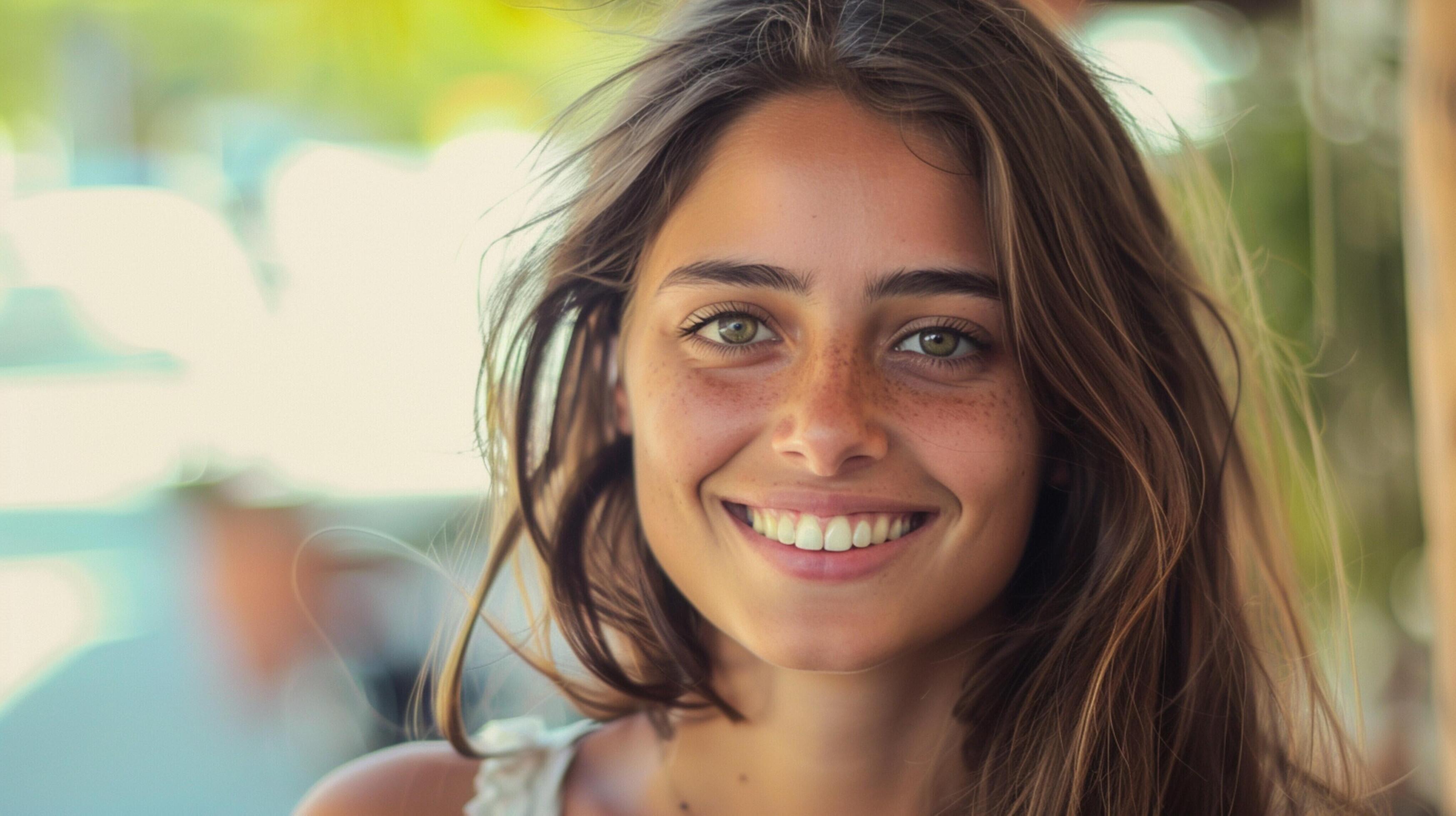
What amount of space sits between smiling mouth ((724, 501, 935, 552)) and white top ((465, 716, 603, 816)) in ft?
1.38

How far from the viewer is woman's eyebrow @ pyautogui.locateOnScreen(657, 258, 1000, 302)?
41.4 inches

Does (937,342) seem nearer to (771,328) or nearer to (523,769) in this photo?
(771,328)

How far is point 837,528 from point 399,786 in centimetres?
58

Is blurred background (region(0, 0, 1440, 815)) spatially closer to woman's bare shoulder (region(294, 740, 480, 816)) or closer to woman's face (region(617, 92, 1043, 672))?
woman's bare shoulder (region(294, 740, 480, 816))

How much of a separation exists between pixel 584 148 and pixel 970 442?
0.52 metres

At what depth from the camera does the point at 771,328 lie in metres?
1.11

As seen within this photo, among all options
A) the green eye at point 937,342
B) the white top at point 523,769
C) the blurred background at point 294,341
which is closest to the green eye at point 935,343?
the green eye at point 937,342

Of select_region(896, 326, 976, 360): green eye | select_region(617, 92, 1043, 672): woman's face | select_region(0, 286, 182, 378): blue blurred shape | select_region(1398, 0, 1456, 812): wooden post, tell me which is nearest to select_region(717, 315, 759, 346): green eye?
select_region(617, 92, 1043, 672): woman's face

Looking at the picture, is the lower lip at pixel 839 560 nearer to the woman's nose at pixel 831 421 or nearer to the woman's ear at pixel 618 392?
the woman's nose at pixel 831 421

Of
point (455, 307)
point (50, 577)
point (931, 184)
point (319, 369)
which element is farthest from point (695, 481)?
point (50, 577)

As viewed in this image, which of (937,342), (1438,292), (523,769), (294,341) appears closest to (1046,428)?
(937,342)

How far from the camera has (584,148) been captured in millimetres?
1286

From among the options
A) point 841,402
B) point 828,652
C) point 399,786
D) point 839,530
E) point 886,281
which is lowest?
point 399,786

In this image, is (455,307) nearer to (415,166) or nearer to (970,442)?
(415,166)
